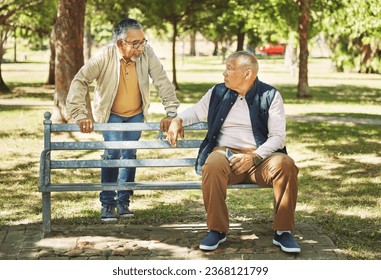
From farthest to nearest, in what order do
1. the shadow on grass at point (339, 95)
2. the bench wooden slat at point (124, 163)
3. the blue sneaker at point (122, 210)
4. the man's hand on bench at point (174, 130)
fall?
the shadow on grass at point (339, 95), the blue sneaker at point (122, 210), the bench wooden slat at point (124, 163), the man's hand on bench at point (174, 130)

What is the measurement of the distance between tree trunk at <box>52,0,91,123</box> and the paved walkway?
6698 mm

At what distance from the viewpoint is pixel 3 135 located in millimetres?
12766

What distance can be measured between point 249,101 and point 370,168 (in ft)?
16.0

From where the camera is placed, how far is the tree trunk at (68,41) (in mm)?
12125

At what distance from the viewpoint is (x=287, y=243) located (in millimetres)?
5016

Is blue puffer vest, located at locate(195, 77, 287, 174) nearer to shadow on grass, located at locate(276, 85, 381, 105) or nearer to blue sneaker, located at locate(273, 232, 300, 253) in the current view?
blue sneaker, located at locate(273, 232, 300, 253)

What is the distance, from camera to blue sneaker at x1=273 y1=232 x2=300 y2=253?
16.4 ft

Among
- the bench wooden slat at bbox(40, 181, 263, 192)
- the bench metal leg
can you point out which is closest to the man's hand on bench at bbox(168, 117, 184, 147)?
the bench wooden slat at bbox(40, 181, 263, 192)

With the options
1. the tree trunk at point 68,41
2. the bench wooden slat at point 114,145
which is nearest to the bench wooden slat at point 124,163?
the bench wooden slat at point 114,145

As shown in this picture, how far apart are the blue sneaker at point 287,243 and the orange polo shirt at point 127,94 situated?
5.61ft

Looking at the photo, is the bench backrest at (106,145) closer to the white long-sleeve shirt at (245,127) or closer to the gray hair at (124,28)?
the white long-sleeve shirt at (245,127)

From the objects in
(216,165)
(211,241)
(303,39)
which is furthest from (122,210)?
(303,39)

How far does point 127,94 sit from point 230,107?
40.7 inches

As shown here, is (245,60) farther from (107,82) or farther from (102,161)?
(102,161)
